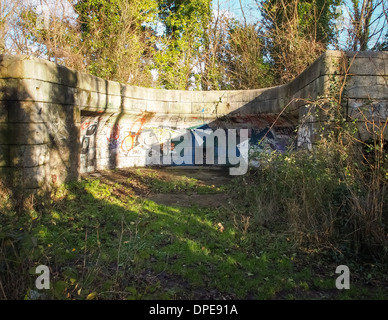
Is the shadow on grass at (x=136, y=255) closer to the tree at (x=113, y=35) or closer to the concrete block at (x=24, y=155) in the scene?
the concrete block at (x=24, y=155)

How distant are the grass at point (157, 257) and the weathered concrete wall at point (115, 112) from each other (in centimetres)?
93

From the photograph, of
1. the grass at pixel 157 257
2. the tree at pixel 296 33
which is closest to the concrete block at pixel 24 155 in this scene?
the grass at pixel 157 257

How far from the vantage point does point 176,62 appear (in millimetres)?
14781

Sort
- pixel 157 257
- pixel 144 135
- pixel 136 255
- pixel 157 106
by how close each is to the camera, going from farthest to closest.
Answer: pixel 144 135 → pixel 157 106 → pixel 157 257 → pixel 136 255

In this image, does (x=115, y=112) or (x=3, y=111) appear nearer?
(x=3, y=111)

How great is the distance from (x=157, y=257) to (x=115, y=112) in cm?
562

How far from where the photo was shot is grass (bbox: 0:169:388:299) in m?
2.71

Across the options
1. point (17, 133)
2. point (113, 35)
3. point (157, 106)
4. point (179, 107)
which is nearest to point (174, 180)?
point (157, 106)

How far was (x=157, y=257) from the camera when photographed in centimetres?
367

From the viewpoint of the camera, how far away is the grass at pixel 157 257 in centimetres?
271

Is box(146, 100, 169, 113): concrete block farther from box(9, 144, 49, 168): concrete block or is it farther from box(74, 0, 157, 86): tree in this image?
box(9, 144, 49, 168): concrete block

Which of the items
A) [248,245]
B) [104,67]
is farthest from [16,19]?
[248,245]

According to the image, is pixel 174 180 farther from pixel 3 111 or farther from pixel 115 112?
pixel 3 111
